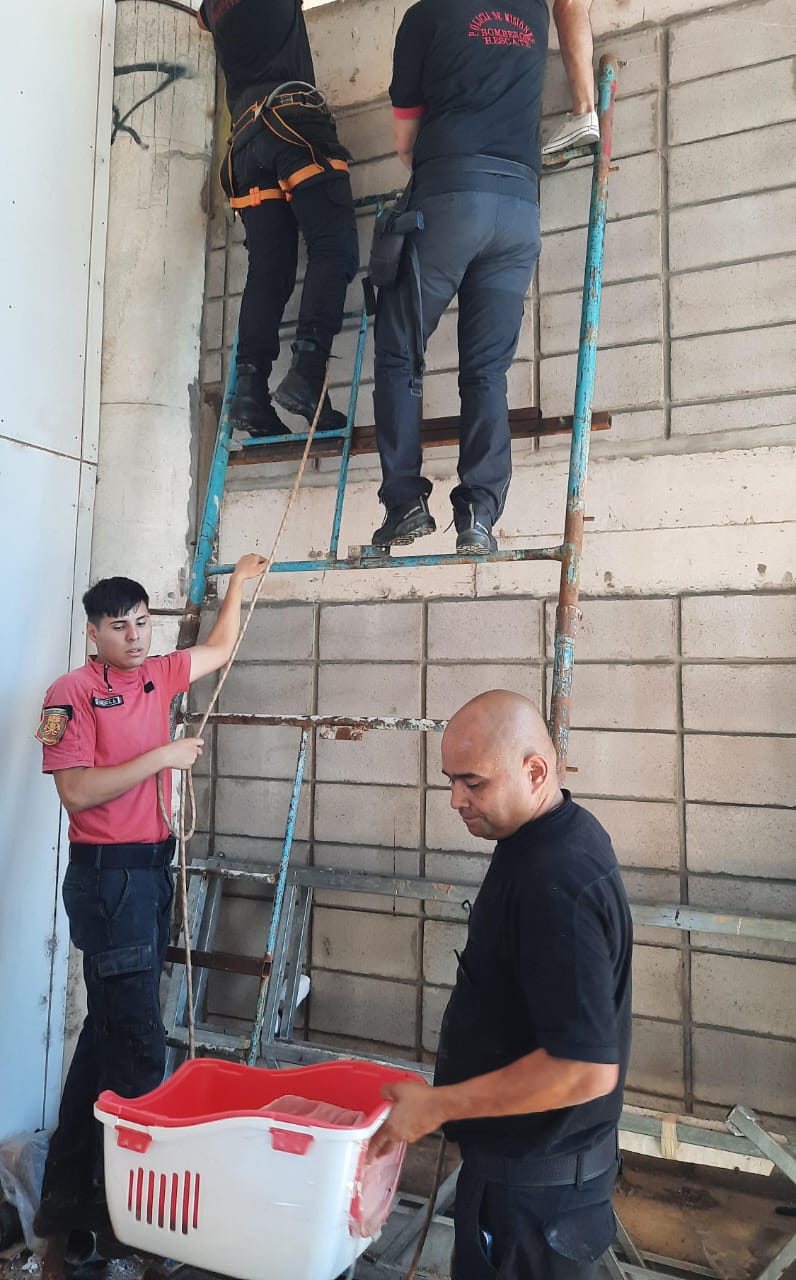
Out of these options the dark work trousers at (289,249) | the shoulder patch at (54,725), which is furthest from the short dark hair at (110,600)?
Answer: the dark work trousers at (289,249)

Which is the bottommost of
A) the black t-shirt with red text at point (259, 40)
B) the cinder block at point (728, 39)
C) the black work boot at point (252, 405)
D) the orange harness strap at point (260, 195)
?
the black work boot at point (252, 405)

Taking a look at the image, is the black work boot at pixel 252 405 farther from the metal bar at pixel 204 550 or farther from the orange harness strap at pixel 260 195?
the orange harness strap at pixel 260 195

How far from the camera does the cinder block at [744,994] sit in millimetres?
2141

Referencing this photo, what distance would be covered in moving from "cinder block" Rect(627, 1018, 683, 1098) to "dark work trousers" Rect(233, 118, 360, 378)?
2012mm

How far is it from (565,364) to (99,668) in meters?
1.52

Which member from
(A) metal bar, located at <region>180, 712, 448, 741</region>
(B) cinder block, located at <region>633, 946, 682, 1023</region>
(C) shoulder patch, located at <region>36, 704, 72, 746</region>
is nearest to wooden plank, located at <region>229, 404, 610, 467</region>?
(A) metal bar, located at <region>180, 712, 448, 741</region>

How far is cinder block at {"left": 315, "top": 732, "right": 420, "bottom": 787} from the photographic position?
8.49 ft

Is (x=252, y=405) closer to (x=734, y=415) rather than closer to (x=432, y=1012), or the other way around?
(x=734, y=415)

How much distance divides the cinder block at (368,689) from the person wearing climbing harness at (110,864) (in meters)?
0.62

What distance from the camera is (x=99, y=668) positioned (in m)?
2.16

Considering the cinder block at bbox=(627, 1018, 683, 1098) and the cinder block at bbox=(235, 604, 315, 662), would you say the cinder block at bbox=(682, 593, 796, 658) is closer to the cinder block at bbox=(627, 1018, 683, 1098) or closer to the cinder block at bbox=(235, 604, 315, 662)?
the cinder block at bbox=(627, 1018, 683, 1098)

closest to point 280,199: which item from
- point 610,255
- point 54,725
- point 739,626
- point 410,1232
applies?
point 610,255

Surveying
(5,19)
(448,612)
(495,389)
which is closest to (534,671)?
(448,612)

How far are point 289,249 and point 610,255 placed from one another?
36.7 inches
